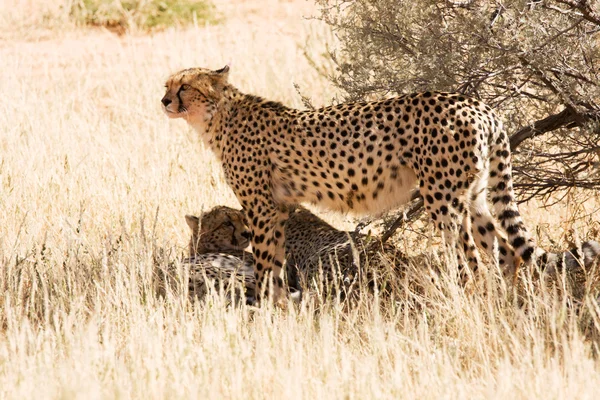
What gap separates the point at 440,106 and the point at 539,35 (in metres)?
0.60

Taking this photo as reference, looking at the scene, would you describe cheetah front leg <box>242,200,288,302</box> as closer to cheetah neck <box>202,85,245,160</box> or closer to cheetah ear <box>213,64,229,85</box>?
cheetah neck <box>202,85,245,160</box>

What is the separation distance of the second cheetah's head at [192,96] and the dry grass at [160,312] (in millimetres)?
565

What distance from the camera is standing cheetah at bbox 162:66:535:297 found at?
172 inches

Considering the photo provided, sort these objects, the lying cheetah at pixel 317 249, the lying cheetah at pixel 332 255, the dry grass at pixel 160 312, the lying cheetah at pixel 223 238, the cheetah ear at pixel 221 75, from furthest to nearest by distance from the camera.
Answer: the lying cheetah at pixel 223 238 → the cheetah ear at pixel 221 75 → the lying cheetah at pixel 317 249 → the lying cheetah at pixel 332 255 → the dry grass at pixel 160 312

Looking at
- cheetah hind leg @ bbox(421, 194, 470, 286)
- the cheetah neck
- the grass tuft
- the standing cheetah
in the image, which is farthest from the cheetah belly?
the grass tuft

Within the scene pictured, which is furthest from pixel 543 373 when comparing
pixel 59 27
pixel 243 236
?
pixel 59 27

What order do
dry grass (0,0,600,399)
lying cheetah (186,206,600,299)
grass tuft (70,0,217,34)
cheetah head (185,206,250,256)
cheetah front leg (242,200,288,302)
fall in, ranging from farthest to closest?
1. grass tuft (70,0,217,34)
2. cheetah head (185,206,250,256)
3. cheetah front leg (242,200,288,302)
4. lying cheetah (186,206,600,299)
5. dry grass (0,0,600,399)

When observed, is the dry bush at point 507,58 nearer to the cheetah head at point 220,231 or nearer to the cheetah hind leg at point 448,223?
the cheetah hind leg at point 448,223

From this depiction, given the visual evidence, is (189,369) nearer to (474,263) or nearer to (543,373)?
A: (543,373)

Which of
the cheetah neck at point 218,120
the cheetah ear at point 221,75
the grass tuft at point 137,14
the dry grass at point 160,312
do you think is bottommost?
the dry grass at point 160,312

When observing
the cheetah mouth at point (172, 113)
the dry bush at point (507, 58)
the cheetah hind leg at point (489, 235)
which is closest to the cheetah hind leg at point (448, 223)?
the cheetah hind leg at point (489, 235)

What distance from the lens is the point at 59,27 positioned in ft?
36.1

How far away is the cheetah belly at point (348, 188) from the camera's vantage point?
15.0ft

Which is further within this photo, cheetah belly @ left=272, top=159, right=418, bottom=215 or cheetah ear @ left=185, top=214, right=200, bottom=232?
cheetah ear @ left=185, top=214, right=200, bottom=232
